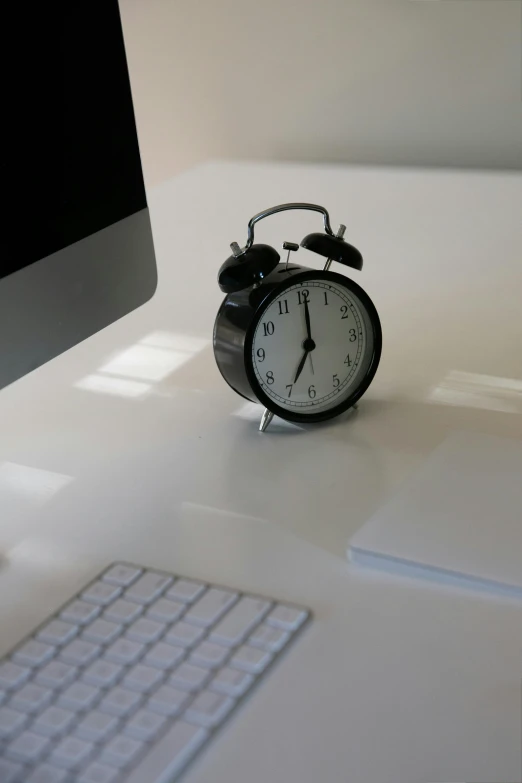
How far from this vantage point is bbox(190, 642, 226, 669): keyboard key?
0.56 meters

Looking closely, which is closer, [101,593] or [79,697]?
[79,697]

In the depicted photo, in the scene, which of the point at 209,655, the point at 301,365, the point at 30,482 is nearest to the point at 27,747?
the point at 209,655

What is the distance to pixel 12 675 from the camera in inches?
22.4

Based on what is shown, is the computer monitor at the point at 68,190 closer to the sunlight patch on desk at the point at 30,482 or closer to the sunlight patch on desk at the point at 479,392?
the sunlight patch on desk at the point at 30,482

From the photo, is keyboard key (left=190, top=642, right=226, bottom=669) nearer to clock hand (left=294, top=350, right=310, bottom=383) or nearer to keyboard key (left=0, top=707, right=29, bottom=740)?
keyboard key (left=0, top=707, right=29, bottom=740)

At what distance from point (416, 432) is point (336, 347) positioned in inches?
4.3

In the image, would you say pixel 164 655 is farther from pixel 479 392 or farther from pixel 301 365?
pixel 479 392

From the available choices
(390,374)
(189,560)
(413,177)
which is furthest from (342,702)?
(413,177)

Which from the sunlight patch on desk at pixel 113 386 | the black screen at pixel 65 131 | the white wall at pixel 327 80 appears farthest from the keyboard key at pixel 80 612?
the white wall at pixel 327 80

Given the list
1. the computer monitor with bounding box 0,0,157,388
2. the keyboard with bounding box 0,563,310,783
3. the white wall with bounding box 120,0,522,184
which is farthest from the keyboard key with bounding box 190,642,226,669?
the white wall with bounding box 120,0,522,184

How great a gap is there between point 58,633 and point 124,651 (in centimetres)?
6

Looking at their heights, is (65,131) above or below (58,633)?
above

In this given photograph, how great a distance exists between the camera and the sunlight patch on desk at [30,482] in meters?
0.80

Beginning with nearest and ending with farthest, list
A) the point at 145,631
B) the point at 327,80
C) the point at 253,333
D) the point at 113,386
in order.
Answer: the point at 145,631, the point at 253,333, the point at 113,386, the point at 327,80
